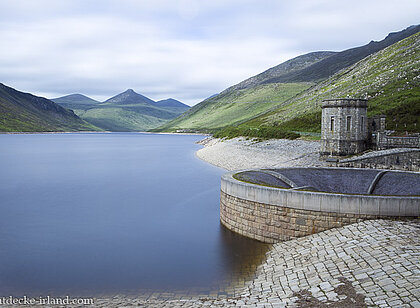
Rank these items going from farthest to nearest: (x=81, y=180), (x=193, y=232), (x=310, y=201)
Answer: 1. (x=81, y=180)
2. (x=193, y=232)
3. (x=310, y=201)

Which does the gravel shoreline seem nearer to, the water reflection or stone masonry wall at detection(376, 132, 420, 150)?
stone masonry wall at detection(376, 132, 420, 150)

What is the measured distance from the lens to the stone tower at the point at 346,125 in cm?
3333

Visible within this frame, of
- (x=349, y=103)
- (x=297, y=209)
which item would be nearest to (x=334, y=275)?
(x=297, y=209)

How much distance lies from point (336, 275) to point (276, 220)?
531 centimetres

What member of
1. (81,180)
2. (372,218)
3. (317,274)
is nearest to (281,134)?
(81,180)

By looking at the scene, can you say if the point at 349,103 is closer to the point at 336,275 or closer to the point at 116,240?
the point at 116,240

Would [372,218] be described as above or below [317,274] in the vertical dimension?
above

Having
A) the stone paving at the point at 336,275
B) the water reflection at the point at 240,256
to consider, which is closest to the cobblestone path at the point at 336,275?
the stone paving at the point at 336,275

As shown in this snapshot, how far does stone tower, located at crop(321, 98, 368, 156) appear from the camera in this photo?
3333cm

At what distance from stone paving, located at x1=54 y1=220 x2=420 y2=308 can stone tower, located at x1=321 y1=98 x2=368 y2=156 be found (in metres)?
20.7

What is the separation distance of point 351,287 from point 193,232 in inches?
488

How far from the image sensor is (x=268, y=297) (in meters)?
11.3

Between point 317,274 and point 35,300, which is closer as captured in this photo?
point 317,274

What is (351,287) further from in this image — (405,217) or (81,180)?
(81,180)
